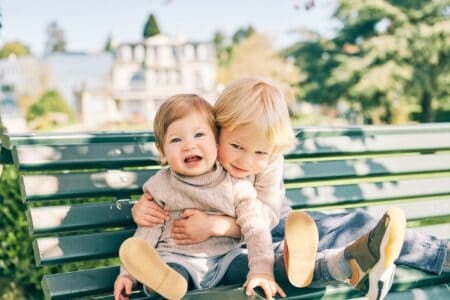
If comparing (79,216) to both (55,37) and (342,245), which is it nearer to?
(342,245)

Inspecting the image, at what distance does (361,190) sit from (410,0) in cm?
1961

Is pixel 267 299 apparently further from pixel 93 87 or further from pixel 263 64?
pixel 93 87

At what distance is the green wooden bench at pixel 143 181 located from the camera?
7.84 ft

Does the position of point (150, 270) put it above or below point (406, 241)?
above

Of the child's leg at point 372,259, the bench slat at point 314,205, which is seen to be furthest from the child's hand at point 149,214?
the child's leg at point 372,259

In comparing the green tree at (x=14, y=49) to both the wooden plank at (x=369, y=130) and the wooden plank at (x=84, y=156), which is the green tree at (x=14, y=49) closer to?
the wooden plank at (x=369, y=130)

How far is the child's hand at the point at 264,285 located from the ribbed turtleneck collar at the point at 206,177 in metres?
0.38

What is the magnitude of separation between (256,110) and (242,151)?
15 cm

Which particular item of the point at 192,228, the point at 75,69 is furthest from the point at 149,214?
the point at 75,69

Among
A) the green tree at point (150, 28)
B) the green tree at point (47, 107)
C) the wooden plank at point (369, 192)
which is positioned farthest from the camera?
the green tree at point (150, 28)

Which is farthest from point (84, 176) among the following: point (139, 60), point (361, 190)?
point (139, 60)

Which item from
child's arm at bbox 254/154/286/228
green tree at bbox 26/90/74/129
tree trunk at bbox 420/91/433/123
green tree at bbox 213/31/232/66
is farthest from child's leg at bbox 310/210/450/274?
green tree at bbox 213/31/232/66

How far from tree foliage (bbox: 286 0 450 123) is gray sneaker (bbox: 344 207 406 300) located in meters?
19.7

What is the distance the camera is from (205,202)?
2.32 metres
